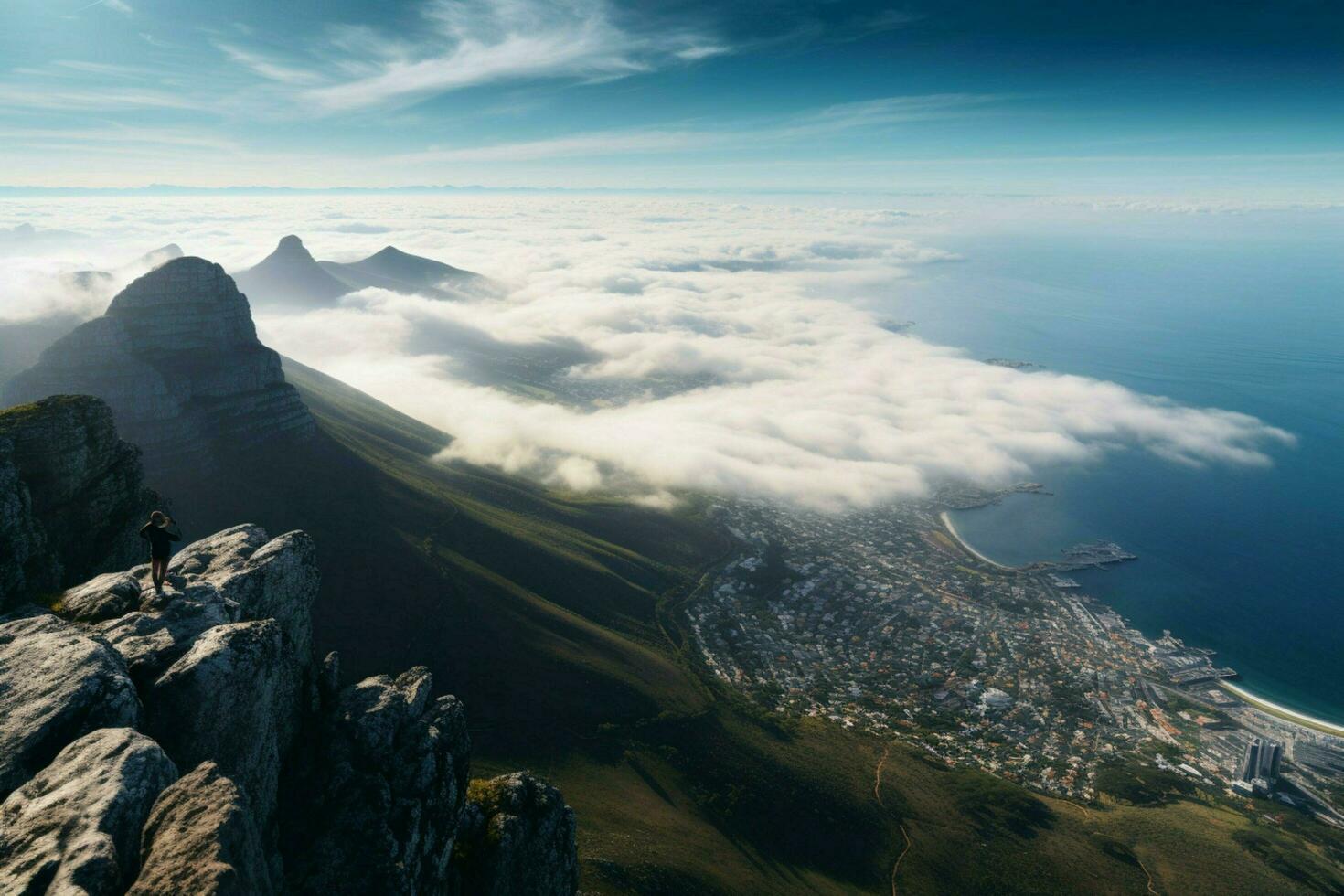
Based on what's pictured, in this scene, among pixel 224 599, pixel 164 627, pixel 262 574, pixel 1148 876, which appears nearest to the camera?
pixel 164 627

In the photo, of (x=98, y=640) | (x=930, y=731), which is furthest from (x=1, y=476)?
(x=930, y=731)

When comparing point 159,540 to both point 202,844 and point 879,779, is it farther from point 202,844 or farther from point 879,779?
point 879,779

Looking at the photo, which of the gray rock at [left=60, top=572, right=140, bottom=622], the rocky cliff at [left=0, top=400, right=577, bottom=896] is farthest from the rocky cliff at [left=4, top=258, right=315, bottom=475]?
the gray rock at [left=60, top=572, right=140, bottom=622]

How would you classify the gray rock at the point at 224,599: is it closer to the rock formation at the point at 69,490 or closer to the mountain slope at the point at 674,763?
the rock formation at the point at 69,490

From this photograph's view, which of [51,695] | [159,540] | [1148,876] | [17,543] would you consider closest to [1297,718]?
[1148,876]

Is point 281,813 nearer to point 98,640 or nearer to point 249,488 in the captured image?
point 98,640
